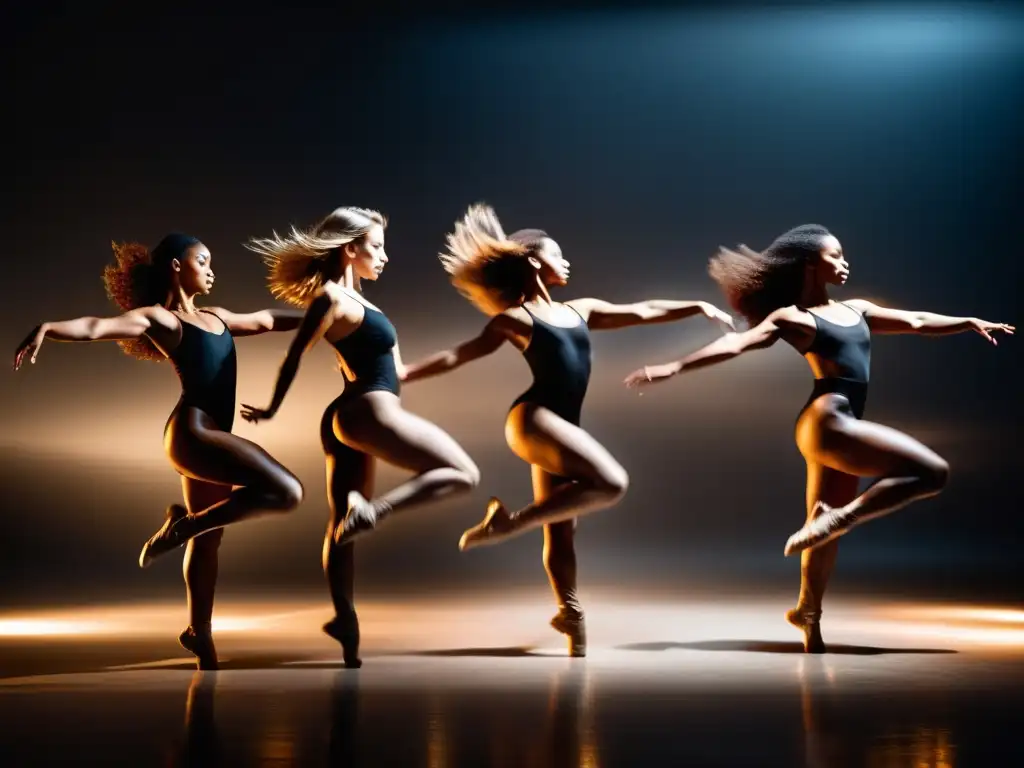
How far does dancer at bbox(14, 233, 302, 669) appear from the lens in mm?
4887

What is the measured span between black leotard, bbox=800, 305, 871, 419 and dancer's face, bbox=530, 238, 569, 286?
0.90m

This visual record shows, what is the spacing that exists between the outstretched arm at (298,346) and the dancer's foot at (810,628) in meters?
1.92

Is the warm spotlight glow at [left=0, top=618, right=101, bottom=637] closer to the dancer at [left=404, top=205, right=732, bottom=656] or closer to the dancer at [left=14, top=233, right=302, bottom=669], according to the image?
the dancer at [left=14, top=233, right=302, bottom=669]

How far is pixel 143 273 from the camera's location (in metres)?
5.22

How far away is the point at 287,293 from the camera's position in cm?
529

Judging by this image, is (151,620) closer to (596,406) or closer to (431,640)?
(431,640)

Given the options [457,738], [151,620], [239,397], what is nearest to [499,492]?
[239,397]

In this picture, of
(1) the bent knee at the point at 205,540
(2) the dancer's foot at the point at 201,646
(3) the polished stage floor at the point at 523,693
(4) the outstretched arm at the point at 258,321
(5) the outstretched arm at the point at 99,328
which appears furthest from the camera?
(4) the outstretched arm at the point at 258,321

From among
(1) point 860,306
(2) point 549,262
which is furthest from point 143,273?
(1) point 860,306

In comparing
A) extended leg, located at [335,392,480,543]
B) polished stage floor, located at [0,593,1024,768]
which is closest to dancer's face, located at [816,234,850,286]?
polished stage floor, located at [0,593,1024,768]

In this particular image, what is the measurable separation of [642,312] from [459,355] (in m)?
0.68

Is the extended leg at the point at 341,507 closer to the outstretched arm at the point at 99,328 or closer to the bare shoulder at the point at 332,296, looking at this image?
the bare shoulder at the point at 332,296

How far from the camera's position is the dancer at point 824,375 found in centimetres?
501

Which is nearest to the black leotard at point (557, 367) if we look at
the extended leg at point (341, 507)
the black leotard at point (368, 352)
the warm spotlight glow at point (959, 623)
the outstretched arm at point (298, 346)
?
the black leotard at point (368, 352)
